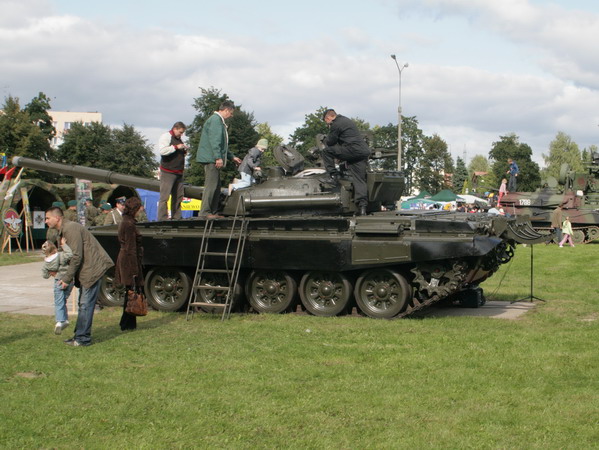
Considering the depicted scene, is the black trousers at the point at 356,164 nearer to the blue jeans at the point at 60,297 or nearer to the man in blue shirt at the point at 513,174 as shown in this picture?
the blue jeans at the point at 60,297

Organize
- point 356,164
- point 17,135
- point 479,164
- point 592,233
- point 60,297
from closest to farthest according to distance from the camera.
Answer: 1. point 60,297
2. point 356,164
3. point 592,233
4. point 17,135
5. point 479,164

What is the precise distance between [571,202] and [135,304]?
94.7ft

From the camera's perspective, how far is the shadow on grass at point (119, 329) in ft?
34.2

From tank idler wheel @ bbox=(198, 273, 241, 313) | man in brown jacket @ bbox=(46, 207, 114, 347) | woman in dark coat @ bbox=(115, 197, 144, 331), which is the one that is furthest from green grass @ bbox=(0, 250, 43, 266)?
man in brown jacket @ bbox=(46, 207, 114, 347)

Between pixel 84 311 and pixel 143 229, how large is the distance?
11.5 feet

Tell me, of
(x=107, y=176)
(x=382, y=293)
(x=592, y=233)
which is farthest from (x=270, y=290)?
(x=592, y=233)

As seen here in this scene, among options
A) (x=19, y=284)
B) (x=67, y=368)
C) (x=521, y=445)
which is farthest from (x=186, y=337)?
(x=19, y=284)

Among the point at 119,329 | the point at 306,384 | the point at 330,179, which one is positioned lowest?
the point at 306,384

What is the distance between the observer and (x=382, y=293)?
460 inches

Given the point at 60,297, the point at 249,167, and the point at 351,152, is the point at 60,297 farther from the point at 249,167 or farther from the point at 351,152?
the point at 351,152

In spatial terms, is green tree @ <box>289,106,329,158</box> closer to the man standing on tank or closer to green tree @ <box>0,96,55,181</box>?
green tree @ <box>0,96,55,181</box>

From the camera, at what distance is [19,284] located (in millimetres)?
17625

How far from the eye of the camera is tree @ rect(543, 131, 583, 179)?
9119 cm

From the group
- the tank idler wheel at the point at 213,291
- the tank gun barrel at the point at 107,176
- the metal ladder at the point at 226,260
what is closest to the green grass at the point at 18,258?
the tank gun barrel at the point at 107,176
